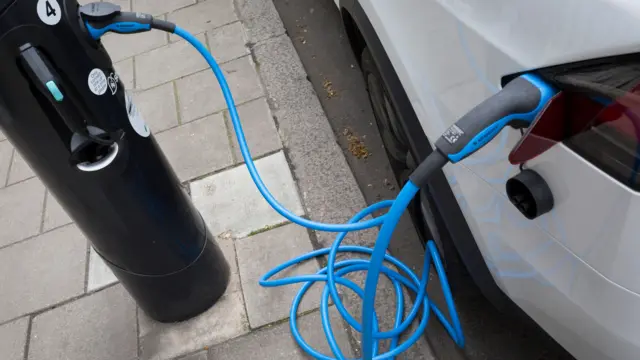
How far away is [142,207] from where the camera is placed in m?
1.93

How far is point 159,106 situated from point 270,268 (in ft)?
5.30

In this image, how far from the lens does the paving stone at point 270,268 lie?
7.66 feet

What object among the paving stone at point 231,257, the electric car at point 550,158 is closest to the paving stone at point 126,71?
the paving stone at point 231,257

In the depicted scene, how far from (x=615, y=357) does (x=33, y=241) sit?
2784 mm

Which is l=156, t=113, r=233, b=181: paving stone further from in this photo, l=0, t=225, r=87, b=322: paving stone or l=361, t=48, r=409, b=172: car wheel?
l=361, t=48, r=409, b=172: car wheel

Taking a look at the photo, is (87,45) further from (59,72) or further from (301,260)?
(301,260)

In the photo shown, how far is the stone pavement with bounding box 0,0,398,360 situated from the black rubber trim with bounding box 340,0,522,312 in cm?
73

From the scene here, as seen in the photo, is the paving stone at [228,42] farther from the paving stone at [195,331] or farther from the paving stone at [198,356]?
the paving stone at [198,356]

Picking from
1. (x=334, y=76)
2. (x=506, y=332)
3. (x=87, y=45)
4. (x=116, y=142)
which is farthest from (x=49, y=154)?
(x=334, y=76)

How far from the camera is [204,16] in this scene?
423cm

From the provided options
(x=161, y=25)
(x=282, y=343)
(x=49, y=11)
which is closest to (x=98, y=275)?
(x=282, y=343)

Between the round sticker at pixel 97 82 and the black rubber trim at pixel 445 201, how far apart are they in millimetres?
935

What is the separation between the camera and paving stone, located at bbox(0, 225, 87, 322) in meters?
2.64

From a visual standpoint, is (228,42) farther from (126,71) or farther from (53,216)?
(53,216)
